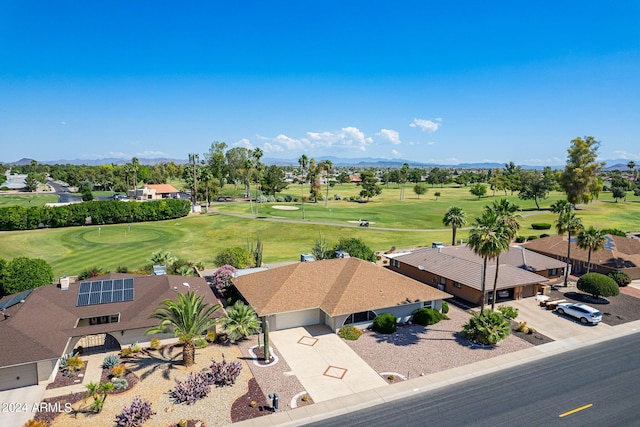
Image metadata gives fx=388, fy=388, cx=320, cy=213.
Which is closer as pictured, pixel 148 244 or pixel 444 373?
pixel 444 373

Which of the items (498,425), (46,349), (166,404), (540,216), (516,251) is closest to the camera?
(498,425)

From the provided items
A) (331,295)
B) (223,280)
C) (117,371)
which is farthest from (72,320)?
(331,295)

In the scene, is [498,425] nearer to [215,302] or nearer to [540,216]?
[215,302]

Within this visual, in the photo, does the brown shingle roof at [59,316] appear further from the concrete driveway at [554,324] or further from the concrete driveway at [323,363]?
the concrete driveway at [554,324]

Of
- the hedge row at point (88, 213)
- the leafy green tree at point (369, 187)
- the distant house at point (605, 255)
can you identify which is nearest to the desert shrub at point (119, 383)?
the distant house at point (605, 255)

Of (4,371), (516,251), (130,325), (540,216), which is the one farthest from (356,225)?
(4,371)

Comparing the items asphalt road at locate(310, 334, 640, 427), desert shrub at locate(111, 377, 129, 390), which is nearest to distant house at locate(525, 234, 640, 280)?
asphalt road at locate(310, 334, 640, 427)
